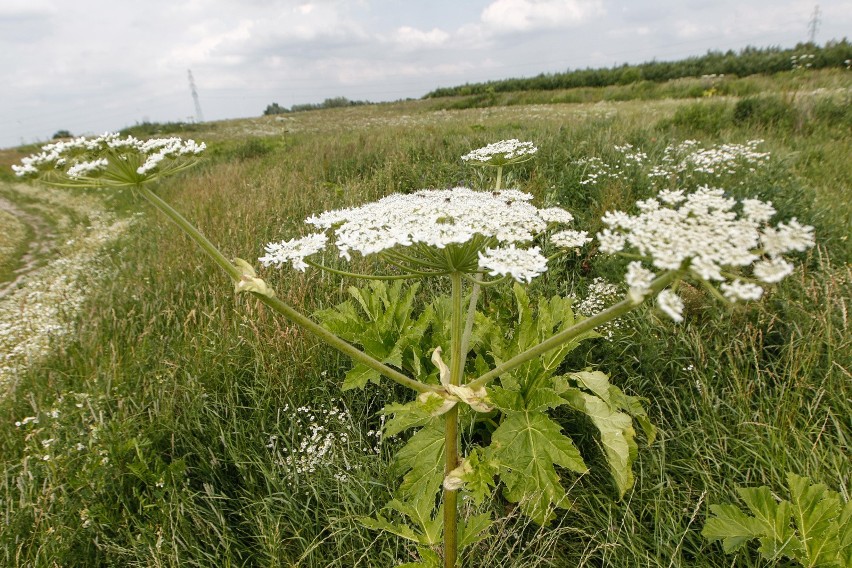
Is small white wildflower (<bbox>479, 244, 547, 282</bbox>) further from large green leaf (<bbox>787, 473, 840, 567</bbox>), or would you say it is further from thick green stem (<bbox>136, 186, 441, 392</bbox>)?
large green leaf (<bbox>787, 473, 840, 567</bbox>)

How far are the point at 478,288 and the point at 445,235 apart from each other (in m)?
0.69

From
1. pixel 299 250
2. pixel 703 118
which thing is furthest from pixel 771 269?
pixel 703 118

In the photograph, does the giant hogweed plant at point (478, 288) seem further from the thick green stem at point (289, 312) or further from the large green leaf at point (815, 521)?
the large green leaf at point (815, 521)

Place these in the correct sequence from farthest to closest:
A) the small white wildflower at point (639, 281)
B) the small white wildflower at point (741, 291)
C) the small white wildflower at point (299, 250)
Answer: the small white wildflower at point (299, 250)
the small white wildflower at point (639, 281)
the small white wildflower at point (741, 291)

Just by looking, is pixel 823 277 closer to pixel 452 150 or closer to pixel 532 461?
pixel 532 461

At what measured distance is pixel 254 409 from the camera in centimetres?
353

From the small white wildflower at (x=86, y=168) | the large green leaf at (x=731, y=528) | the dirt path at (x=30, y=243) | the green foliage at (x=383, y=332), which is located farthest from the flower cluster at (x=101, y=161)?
the dirt path at (x=30, y=243)

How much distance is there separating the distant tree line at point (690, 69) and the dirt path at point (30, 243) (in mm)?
41636

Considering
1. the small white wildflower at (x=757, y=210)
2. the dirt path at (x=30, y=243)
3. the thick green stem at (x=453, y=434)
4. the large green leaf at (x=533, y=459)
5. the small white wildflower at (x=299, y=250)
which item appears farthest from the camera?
the dirt path at (x=30, y=243)

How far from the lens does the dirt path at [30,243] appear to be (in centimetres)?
895

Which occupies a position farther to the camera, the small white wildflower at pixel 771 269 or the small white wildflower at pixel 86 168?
the small white wildflower at pixel 86 168

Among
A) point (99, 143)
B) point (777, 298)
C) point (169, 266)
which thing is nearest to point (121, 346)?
point (169, 266)

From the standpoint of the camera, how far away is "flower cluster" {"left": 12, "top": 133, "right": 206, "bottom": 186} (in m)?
1.87

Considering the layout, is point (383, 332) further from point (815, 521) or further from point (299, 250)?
point (815, 521)
